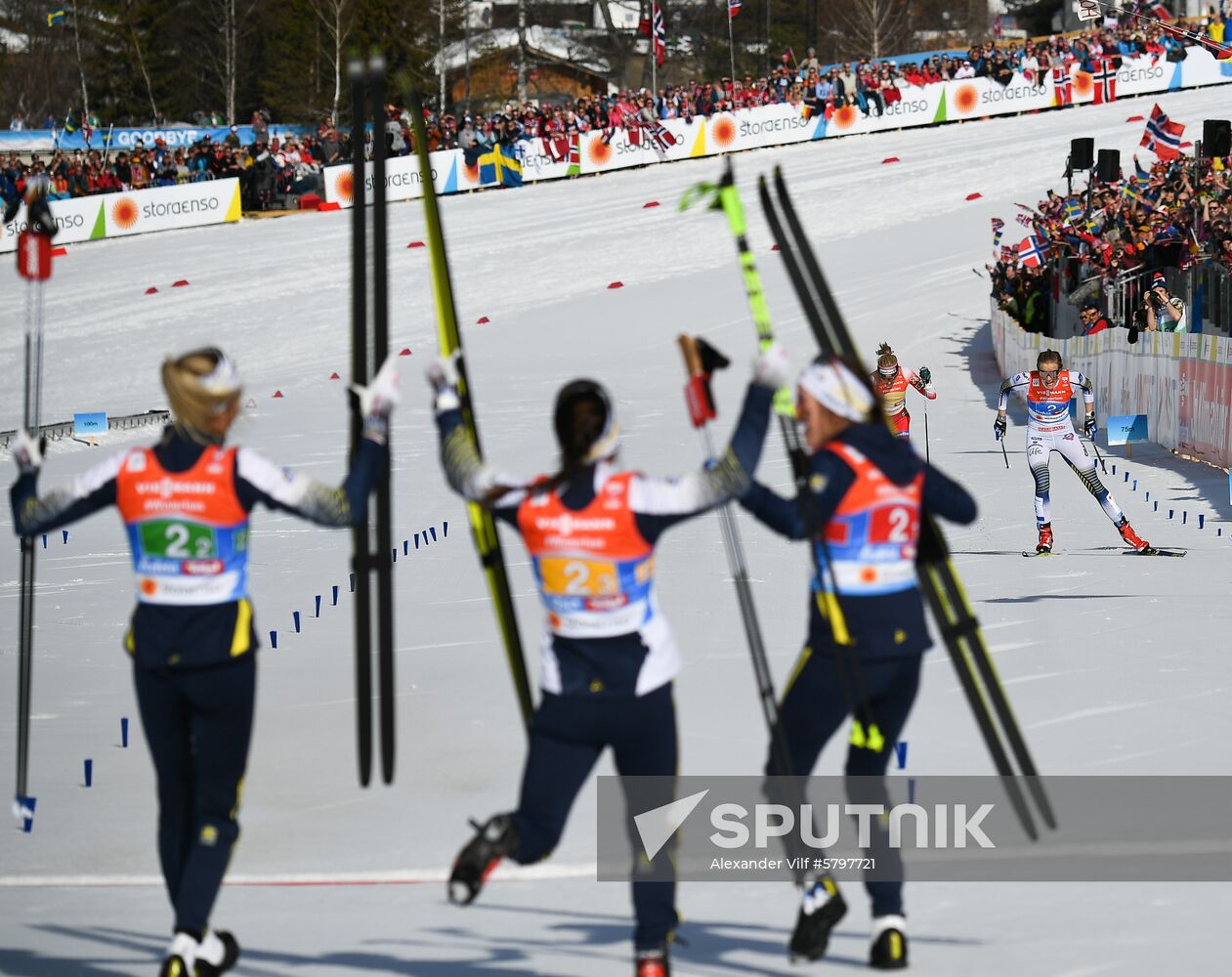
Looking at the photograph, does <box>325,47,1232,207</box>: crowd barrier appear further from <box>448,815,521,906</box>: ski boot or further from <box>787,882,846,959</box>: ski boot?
<box>448,815,521,906</box>: ski boot

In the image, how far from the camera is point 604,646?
16.4 ft

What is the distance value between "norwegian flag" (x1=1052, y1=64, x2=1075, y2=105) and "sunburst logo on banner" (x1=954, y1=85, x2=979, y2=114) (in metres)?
2.12

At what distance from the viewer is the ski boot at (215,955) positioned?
5199 millimetres

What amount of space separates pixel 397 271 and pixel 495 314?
134 inches

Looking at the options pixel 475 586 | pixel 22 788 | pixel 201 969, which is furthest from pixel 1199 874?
pixel 475 586

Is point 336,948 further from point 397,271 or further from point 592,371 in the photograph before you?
point 397,271

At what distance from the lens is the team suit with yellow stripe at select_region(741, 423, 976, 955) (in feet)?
17.6

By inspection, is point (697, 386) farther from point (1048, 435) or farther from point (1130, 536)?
point (1048, 435)

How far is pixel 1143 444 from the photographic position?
1967 cm

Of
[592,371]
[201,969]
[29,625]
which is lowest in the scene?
[592,371]

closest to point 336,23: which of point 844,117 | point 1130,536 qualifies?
point 844,117

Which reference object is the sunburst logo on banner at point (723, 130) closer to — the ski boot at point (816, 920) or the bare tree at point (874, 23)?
the bare tree at point (874, 23)

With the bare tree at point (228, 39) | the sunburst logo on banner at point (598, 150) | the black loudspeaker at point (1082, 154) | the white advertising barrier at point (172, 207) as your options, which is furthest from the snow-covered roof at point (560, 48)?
the black loudspeaker at point (1082, 154)

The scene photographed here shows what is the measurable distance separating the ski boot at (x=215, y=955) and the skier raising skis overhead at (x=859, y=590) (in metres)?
1.63
